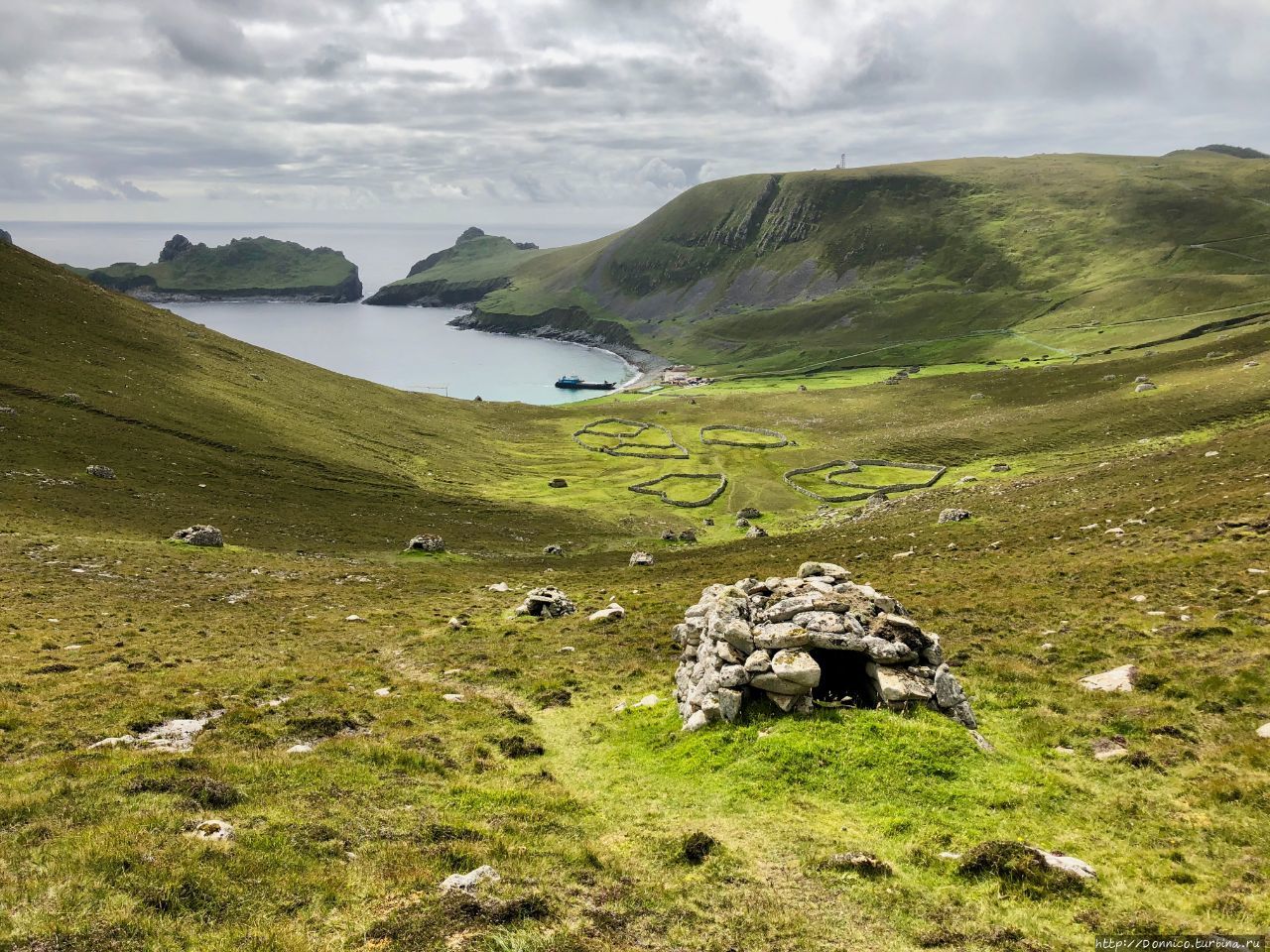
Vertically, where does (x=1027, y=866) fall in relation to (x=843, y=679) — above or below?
above

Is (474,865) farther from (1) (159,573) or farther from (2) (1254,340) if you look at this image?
(2) (1254,340)

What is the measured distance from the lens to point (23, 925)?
384 inches

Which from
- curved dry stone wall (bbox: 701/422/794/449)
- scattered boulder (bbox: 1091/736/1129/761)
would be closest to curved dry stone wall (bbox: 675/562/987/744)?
scattered boulder (bbox: 1091/736/1129/761)

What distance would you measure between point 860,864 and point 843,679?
8.20 m

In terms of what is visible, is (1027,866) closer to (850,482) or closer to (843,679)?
(843,679)

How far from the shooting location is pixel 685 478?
106 m

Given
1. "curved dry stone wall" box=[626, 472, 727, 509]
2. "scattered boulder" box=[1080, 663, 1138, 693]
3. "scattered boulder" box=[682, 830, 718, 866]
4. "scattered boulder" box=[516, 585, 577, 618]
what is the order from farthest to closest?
1. "curved dry stone wall" box=[626, 472, 727, 509]
2. "scattered boulder" box=[516, 585, 577, 618]
3. "scattered boulder" box=[1080, 663, 1138, 693]
4. "scattered boulder" box=[682, 830, 718, 866]

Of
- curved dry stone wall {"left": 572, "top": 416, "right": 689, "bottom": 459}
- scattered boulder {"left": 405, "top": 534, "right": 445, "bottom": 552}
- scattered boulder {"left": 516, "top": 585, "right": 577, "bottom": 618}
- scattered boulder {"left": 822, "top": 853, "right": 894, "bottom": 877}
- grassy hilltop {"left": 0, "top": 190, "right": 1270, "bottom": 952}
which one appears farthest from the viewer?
curved dry stone wall {"left": 572, "top": 416, "right": 689, "bottom": 459}

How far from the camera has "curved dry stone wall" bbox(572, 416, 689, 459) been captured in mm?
120500

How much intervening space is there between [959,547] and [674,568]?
68.9 ft

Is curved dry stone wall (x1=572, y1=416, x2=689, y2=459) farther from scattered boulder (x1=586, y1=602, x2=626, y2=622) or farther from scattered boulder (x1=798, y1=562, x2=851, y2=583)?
scattered boulder (x1=798, y1=562, x2=851, y2=583)

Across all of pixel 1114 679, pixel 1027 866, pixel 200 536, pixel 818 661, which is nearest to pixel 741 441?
pixel 200 536

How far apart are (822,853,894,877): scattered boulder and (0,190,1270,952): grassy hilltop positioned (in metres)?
0.31

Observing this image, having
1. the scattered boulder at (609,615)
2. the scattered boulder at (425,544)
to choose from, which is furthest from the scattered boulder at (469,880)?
the scattered boulder at (425,544)
